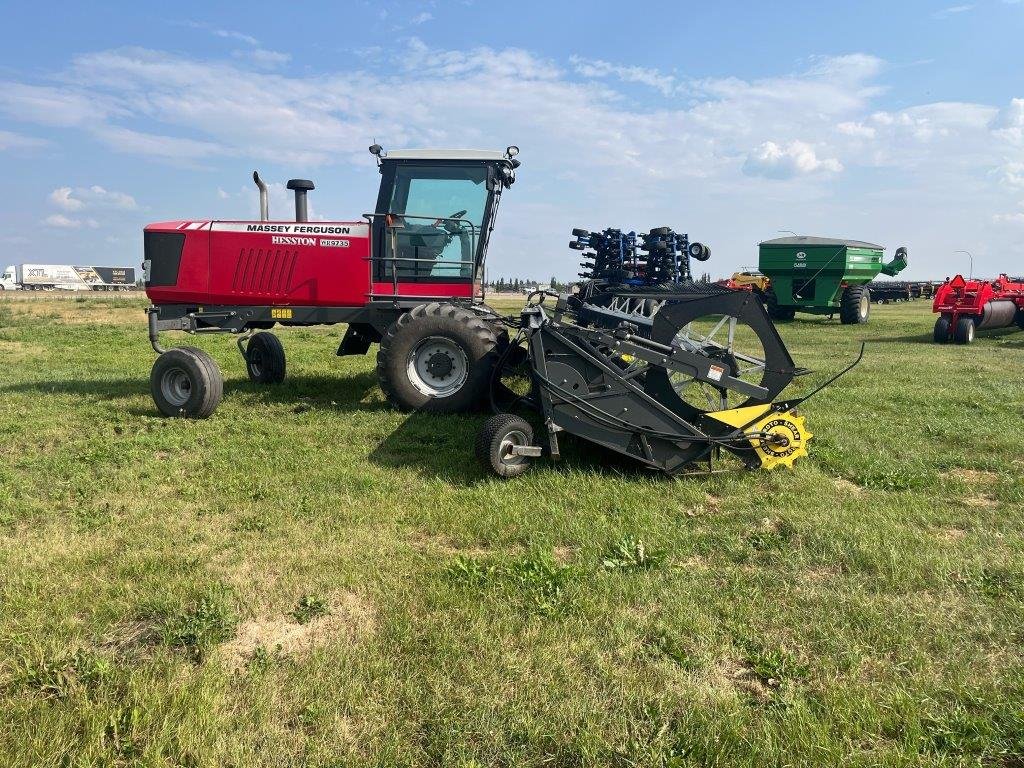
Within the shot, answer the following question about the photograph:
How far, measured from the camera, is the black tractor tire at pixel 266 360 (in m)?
9.18

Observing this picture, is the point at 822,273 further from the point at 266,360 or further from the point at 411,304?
the point at 266,360

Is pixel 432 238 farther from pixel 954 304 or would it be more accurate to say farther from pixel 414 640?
pixel 954 304

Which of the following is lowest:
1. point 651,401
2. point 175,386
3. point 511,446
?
point 511,446

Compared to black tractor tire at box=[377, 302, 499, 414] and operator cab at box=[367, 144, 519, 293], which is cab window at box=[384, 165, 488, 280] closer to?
operator cab at box=[367, 144, 519, 293]

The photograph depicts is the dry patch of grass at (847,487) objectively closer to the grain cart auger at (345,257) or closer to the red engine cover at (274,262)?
the grain cart auger at (345,257)

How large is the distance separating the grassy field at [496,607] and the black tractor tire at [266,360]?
10.0ft

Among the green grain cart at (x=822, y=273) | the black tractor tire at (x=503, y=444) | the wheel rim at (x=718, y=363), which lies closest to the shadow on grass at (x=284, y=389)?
the black tractor tire at (x=503, y=444)

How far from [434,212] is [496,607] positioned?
18.5 feet

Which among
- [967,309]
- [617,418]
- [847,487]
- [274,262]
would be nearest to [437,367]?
[274,262]

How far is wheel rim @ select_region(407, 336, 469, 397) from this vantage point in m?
7.12

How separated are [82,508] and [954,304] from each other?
61.0 feet

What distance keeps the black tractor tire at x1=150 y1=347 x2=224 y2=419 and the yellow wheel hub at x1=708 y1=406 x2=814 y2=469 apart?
5060mm

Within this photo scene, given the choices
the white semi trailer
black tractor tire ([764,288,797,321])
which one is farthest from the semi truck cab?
black tractor tire ([764,288,797,321])

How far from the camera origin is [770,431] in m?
5.40
